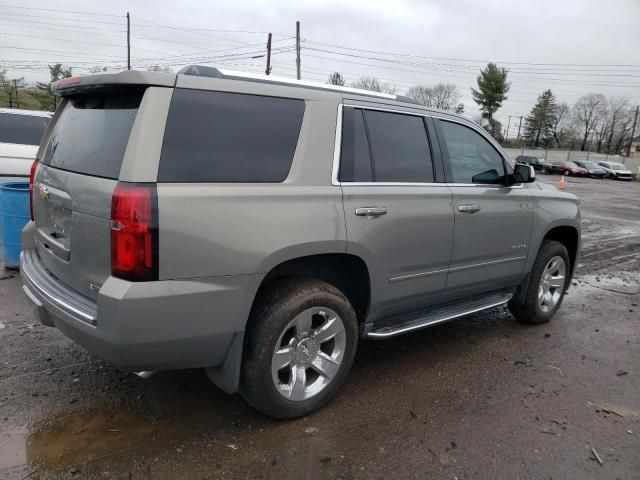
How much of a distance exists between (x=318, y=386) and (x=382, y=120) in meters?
1.82

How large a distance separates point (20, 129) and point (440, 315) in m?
7.49

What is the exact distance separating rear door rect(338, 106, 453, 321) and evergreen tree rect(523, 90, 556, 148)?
9341 centimetres

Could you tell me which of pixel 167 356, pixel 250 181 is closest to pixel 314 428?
pixel 167 356

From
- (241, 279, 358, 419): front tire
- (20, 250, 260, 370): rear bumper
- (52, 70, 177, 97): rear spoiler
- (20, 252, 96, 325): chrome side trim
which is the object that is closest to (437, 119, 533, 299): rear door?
(241, 279, 358, 419): front tire

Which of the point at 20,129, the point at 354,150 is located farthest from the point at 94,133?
the point at 20,129

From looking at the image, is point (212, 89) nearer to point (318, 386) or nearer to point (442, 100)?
point (318, 386)

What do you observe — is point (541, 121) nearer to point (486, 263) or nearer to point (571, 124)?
point (571, 124)

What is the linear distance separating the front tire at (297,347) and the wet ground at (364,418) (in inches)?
6.9

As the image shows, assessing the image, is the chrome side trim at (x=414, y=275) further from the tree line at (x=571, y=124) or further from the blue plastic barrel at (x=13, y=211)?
the tree line at (x=571, y=124)

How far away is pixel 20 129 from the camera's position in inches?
324

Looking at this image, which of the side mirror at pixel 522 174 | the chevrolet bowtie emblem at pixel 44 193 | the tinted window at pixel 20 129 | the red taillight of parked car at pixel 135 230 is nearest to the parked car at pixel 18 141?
the tinted window at pixel 20 129

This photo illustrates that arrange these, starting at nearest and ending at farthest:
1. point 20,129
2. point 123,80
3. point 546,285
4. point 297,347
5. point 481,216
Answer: point 123,80 < point 297,347 < point 481,216 < point 546,285 < point 20,129

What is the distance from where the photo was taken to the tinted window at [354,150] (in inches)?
127

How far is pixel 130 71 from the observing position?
253 cm
